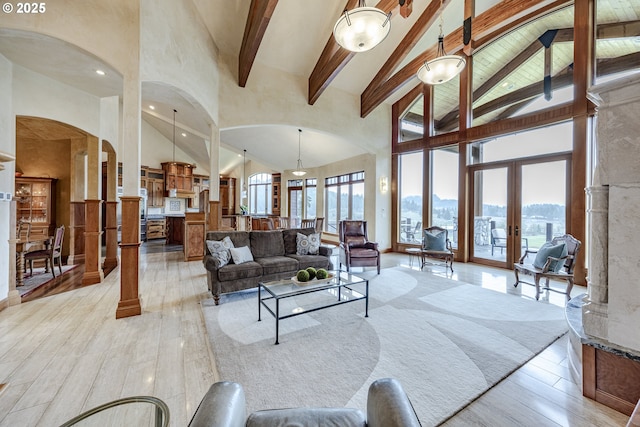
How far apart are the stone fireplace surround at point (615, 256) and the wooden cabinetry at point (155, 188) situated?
1151cm

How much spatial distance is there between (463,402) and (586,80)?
5765mm

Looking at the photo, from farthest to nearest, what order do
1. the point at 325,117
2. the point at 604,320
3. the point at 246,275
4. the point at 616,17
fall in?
the point at 325,117
the point at 616,17
the point at 246,275
the point at 604,320

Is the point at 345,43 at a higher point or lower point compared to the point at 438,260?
higher

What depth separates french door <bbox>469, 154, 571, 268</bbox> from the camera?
497cm

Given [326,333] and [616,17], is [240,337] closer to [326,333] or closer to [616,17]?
[326,333]

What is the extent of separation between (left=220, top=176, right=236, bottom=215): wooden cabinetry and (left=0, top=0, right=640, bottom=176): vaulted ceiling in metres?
4.55

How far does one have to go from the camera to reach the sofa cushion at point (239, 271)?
3.52m

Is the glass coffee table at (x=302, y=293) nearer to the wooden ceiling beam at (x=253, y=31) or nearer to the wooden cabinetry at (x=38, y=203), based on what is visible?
the wooden ceiling beam at (x=253, y=31)

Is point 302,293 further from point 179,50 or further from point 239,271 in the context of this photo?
point 179,50

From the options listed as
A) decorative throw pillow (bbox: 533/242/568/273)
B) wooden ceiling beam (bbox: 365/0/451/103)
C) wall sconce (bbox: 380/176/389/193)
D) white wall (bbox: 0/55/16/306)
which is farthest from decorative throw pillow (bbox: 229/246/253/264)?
wooden ceiling beam (bbox: 365/0/451/103)

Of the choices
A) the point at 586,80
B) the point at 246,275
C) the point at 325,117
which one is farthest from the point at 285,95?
the point at 586,80

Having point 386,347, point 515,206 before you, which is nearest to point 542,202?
point 515,206

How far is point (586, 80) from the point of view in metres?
4.43

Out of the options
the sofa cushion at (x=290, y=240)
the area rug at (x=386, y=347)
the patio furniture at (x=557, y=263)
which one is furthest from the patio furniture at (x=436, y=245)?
the sofa cushion at (x=290, y=240)
